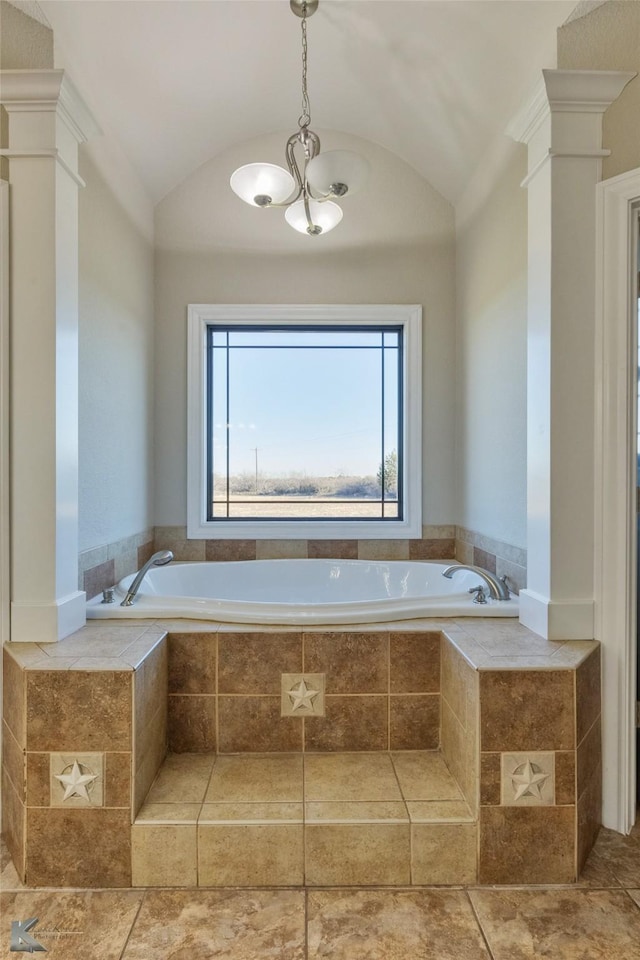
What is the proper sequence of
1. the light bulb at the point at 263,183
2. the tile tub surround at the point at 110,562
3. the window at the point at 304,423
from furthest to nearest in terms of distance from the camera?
1. the window at the point at 304,423
2. the tile tub surround at the point at 110,562
3. the light bulb at the point at 263,183

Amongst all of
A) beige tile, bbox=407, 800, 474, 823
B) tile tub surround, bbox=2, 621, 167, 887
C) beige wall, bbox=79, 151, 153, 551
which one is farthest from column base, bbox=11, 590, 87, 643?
beige tile, bbox=407, 800, 474, 823

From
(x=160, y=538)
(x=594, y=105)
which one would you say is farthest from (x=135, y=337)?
(x=594, y=105)

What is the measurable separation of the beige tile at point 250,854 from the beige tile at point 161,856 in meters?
0.03

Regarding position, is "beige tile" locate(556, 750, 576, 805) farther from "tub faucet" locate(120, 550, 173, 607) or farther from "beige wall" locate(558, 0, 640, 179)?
"beige wall" locate(558, 0, 640, 179)

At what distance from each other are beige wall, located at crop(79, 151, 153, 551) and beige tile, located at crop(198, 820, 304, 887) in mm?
1129

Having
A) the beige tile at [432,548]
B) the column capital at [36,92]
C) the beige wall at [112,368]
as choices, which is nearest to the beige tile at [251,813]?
the beige wall at [112,368]

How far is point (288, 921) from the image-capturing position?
1341 millimetres

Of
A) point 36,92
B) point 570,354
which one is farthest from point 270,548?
point 36,92

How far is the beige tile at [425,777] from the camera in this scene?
1577 mm

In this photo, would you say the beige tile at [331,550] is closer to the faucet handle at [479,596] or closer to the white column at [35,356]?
the faucet handle at [479,596]

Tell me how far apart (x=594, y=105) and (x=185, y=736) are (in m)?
2.33

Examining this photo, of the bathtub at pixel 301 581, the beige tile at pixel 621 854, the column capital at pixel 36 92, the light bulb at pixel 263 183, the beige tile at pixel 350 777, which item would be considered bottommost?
the beige tile at pixel 621 854

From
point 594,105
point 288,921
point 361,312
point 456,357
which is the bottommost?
point 288,921

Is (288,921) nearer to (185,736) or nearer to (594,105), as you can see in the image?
(185,736)
